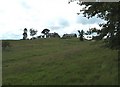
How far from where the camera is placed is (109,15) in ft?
86.4

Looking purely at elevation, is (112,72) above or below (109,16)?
→ below

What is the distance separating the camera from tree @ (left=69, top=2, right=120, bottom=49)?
84.8ft

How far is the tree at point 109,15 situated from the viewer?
2584 cm

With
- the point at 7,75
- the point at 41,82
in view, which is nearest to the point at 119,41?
the point at 41,82

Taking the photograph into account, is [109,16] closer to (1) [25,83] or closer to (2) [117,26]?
(2) [117,26]

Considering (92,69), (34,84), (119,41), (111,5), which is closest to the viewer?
(111,5)

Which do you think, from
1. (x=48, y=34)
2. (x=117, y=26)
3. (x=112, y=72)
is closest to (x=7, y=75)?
(x=112, y=72)

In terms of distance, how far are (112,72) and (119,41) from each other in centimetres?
386

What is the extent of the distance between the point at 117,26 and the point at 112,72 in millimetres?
4926

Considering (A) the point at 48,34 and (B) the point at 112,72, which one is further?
(A) the point at 48,34

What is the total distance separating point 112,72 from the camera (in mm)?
30000

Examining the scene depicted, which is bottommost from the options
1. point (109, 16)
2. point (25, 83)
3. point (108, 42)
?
point (25, 83)

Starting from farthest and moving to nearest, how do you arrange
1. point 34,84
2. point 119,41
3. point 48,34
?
1. point 48,34
2. point 34,84
3. point 119,41

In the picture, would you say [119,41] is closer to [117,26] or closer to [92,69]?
[117,26]
